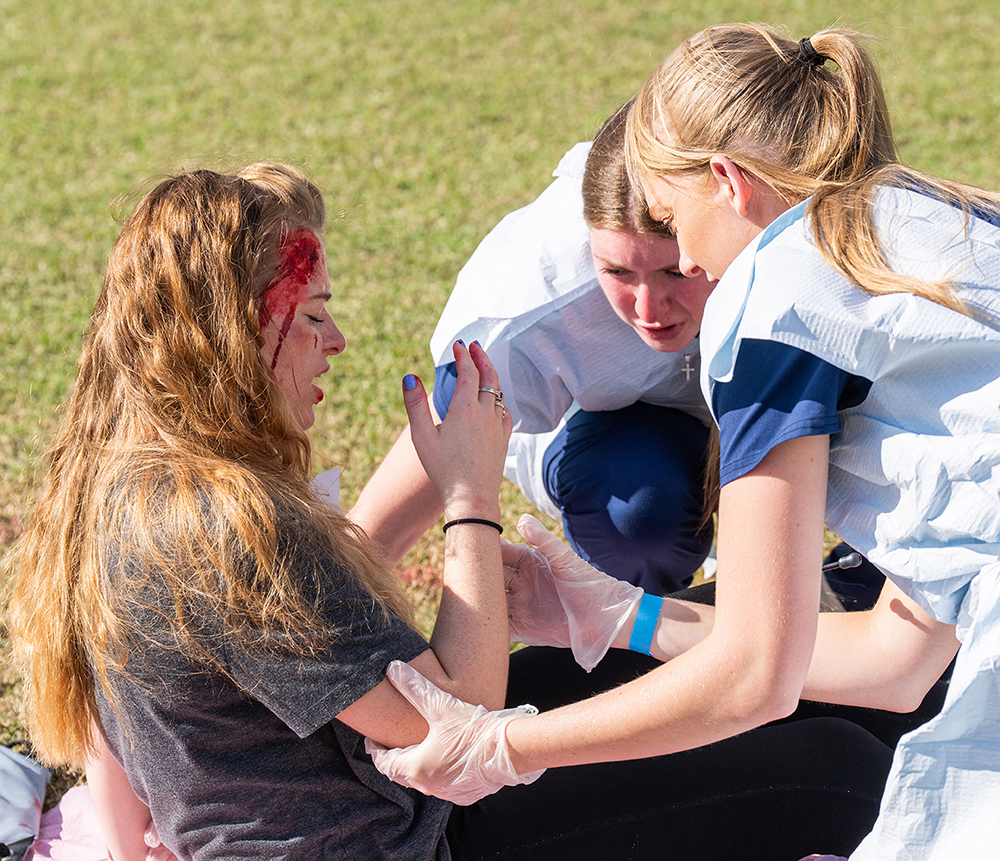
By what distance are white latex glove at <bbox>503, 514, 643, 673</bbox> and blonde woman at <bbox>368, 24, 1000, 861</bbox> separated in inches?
16.1

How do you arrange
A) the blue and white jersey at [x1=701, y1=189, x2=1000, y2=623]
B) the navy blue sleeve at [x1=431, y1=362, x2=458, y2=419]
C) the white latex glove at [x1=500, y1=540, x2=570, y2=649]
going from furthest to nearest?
1. the navy blue sleeve at [x1=431, y1=362, x2=458, y2=419]
2. the white latex glove at [x1=500, y1=540, x2=570, y2=649]
3. the blue and white jersey at [x1=701, y1=189, x2=1000, y2=623]

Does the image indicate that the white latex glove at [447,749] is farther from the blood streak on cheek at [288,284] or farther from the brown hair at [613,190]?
the brown hair at [613,190]

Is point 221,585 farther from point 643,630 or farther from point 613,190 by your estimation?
point 613,190

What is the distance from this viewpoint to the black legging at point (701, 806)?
6.03 feet

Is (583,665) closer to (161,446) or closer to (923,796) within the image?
(923,796)

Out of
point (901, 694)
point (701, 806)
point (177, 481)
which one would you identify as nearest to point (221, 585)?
point (177, 481)

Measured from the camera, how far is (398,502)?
2523mm

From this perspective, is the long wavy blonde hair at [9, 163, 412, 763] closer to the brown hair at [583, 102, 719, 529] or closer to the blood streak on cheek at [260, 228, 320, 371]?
the blood streak on cheek at [260, 228, 320, 371]

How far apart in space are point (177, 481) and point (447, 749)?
0.62 meters

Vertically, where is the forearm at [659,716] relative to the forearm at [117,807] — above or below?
above

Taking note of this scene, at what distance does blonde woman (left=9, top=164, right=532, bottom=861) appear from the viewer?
154cm

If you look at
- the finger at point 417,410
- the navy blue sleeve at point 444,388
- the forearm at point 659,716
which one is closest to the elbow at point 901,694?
the forearm at point 659,716

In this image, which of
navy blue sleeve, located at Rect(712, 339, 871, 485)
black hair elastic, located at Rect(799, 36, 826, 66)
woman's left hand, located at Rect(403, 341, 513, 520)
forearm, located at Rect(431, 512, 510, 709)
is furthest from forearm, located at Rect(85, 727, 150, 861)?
black hair elastic, located at Rect(799, 36, 826, 66)

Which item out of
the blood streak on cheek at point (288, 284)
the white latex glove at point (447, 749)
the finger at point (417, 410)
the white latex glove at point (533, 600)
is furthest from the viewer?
the white latex glove at point (533, 600)
